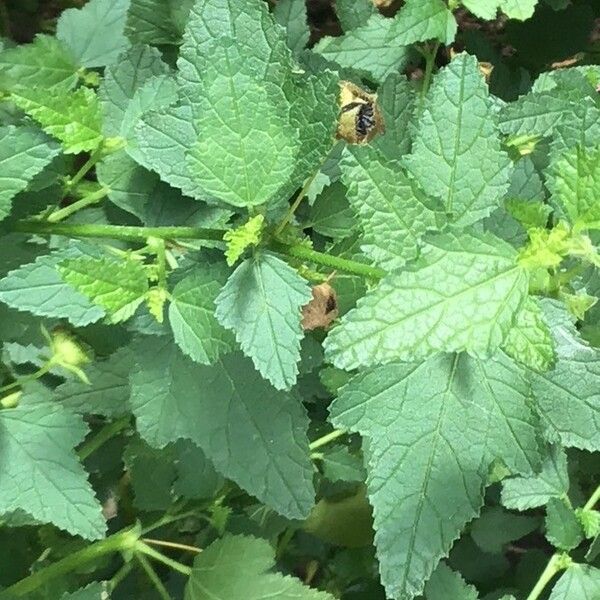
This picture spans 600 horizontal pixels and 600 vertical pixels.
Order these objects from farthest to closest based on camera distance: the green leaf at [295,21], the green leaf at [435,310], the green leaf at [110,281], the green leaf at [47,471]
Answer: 1. the green leaf at [295,21]
2. the green leaf at [47,471]
3. the green leaf at [110,281]
4. the green leaf at [435,310]

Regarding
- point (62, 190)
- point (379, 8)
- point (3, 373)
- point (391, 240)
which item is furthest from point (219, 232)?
point (379, 8)

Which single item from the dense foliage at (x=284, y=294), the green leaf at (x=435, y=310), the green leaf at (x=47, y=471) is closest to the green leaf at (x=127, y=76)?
the dense foliage at (x=284, y=294)

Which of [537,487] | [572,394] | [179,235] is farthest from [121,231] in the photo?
[537,487]

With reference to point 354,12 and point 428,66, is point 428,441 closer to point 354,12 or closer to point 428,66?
point 428,66

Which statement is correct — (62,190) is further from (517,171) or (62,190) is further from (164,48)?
(517,171)

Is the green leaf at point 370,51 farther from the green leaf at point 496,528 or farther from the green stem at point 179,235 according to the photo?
the green leaf at point 496,528

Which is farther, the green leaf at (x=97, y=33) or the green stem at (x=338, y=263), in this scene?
the green leaf at (x=97, y=33)

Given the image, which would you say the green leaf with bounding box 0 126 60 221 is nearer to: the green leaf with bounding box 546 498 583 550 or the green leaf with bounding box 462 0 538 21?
the green leaf with bounding box 462 0 538 21

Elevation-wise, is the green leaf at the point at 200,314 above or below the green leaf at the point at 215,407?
above
